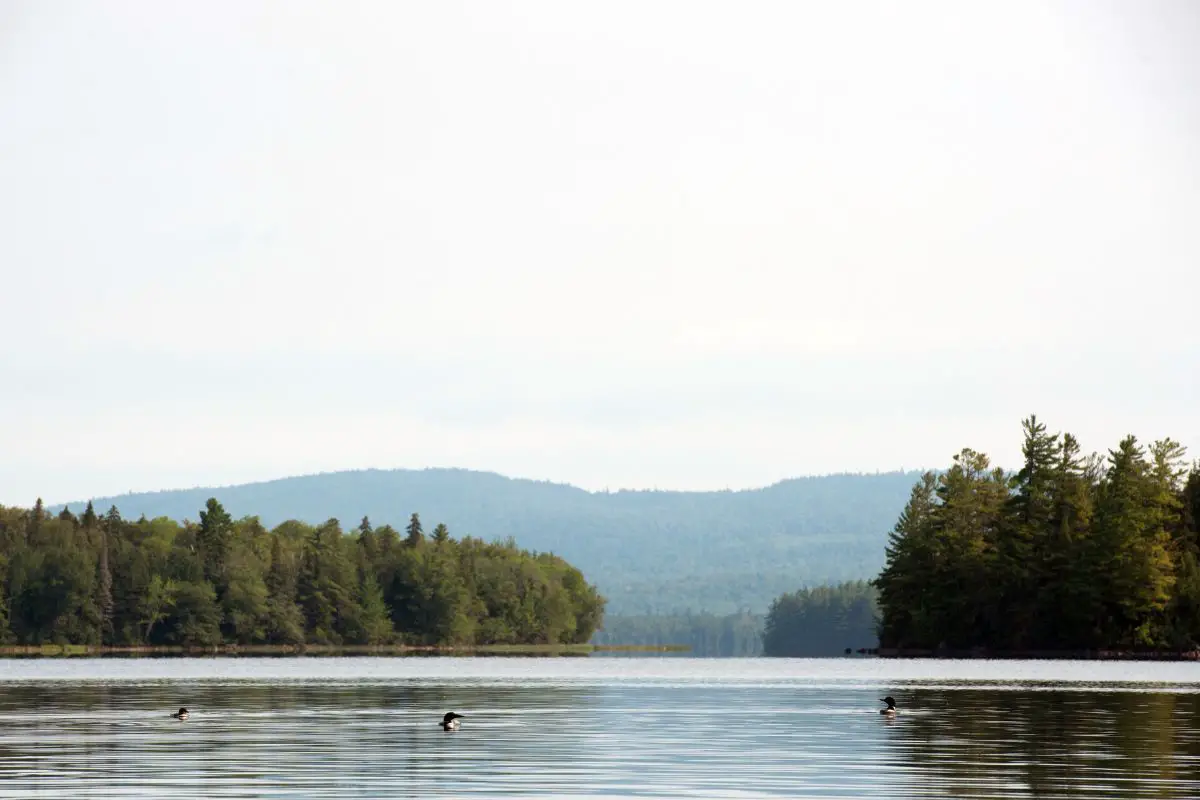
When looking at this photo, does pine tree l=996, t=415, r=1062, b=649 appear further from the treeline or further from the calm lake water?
the calm lake water

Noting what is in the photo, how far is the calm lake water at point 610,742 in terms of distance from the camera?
39219 mm

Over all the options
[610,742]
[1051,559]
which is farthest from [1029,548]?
[610,742]

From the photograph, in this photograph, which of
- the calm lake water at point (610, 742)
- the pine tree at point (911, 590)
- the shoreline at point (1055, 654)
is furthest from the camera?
the pine tree at point (911, 590)

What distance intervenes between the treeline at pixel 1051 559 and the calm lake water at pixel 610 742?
7359cm

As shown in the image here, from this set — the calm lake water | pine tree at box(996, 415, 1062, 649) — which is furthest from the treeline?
the calm lake water

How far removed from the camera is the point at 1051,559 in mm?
174875

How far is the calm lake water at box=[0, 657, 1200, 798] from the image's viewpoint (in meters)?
39.2

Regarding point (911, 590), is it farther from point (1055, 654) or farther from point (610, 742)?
point (610, 742)

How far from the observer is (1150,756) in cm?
4531

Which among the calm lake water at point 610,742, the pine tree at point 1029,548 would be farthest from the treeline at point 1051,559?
the calm lake water at point 610,742

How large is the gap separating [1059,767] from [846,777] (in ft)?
16.7

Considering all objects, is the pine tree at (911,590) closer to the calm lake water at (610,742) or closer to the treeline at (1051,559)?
the treeline at (1051,559)

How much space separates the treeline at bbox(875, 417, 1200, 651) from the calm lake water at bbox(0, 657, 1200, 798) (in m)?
73.6

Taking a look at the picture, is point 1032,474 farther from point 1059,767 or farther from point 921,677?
point 1059,767
